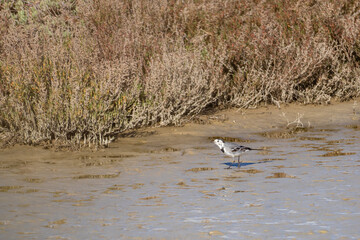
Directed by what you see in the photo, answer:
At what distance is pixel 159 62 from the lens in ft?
33.7

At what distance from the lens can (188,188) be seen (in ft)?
19.2

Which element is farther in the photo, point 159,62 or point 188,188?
point 159,62

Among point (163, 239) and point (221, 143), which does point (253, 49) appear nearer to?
point (221, 143)

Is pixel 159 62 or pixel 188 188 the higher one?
pixel 159 62

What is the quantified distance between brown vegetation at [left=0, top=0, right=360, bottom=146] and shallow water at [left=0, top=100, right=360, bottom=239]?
18.0 inches

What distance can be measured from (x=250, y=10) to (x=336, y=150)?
219 inches

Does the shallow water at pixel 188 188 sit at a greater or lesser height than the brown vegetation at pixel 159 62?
lesser

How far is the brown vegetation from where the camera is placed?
319 inches

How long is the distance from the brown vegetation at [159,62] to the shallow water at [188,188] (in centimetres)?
46

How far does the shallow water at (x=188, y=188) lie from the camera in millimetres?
4523

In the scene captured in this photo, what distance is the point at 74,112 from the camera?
312 inches

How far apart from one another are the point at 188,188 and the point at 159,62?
4.69 meters

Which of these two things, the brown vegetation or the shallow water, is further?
the brown vegetation

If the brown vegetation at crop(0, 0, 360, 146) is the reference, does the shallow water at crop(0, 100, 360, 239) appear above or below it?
below
